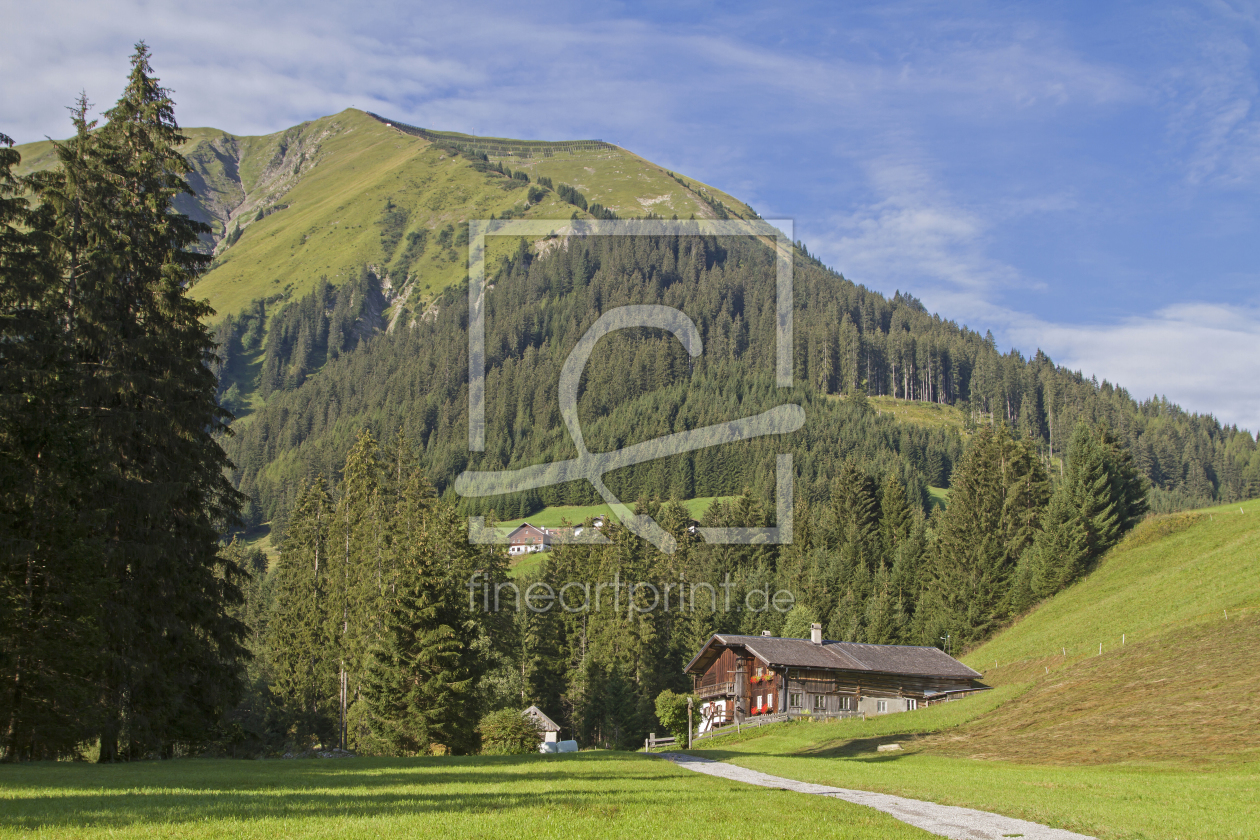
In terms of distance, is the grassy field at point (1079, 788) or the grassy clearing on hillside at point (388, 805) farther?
the grassy field at point (1079, 788)

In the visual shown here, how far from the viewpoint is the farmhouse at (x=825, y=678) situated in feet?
193

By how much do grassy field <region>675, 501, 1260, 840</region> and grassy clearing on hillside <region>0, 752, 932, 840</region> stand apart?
5049 millimetres

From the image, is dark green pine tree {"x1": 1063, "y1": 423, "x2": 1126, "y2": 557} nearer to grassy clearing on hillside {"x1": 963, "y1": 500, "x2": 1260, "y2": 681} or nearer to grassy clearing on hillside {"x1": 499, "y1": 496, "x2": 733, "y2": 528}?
grassy clearing on hillside {"x1": 963, "y1": 500, "x2": 1260, "y2": 681}

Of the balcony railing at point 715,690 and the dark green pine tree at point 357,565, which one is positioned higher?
the dark green pine tree at point 357,565

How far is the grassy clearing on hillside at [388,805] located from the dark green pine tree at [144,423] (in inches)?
197

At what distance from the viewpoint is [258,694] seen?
2657 inches

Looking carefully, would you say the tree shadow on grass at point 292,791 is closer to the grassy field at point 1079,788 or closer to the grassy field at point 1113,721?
the grassy field at point 1079,788

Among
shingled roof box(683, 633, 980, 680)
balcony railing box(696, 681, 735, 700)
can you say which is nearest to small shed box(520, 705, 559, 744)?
balcony railing box(696, 681, 735, 700)

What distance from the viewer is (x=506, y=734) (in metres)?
43.4

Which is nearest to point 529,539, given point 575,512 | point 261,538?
point 575,512

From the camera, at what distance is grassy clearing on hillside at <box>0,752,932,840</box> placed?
11250 mm

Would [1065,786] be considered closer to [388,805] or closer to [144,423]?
[388,805]

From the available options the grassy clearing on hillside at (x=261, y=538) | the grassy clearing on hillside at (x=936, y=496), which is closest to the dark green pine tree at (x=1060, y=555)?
the grassy clearing on hillside at (x=936, y=496)

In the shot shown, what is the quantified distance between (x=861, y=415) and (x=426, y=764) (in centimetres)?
16266
